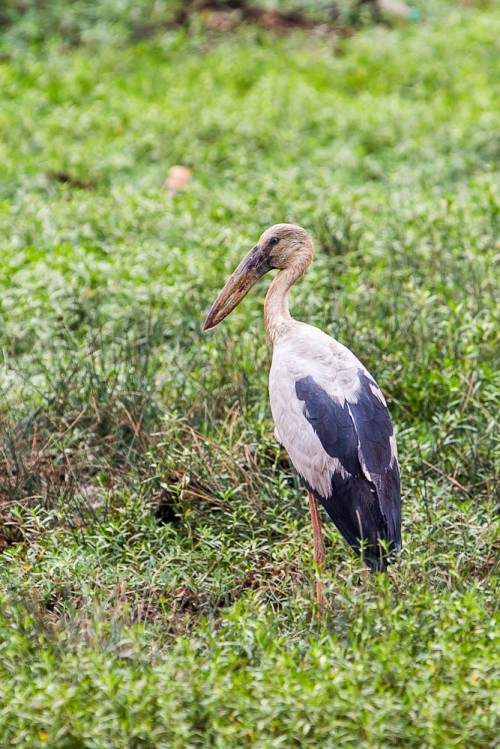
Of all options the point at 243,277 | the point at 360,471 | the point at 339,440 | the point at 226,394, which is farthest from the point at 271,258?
the point at 360,471

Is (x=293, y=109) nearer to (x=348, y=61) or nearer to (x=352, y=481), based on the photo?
(x=348, y=61)

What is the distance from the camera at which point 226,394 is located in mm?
5016

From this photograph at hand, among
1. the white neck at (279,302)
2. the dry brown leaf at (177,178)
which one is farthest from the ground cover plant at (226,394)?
the white neck at (279,302)

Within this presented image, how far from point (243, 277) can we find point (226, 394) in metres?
0.67

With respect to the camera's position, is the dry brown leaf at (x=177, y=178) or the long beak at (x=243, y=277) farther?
the dry brown leaf at (x=177, y=178)

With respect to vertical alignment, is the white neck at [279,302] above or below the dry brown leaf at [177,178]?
above

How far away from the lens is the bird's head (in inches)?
178

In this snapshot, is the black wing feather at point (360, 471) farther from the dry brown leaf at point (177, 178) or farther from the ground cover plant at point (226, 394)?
the dry brown leaf at point (177, 178)

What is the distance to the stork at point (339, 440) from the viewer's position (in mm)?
3717

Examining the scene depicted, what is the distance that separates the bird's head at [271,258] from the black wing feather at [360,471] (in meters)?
0.79

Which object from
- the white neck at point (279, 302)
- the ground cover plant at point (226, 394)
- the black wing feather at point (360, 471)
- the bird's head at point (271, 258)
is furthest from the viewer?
the bird's head at point (271, 258)

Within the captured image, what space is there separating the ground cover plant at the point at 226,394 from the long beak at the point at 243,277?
1.70 feet

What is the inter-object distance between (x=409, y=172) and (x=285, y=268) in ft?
10.9

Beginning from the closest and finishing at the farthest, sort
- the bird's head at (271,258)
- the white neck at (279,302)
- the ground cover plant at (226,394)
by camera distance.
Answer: the ground cover plant at (226,394) → the white neck at (279,302) → the bird's head at (271,258)
